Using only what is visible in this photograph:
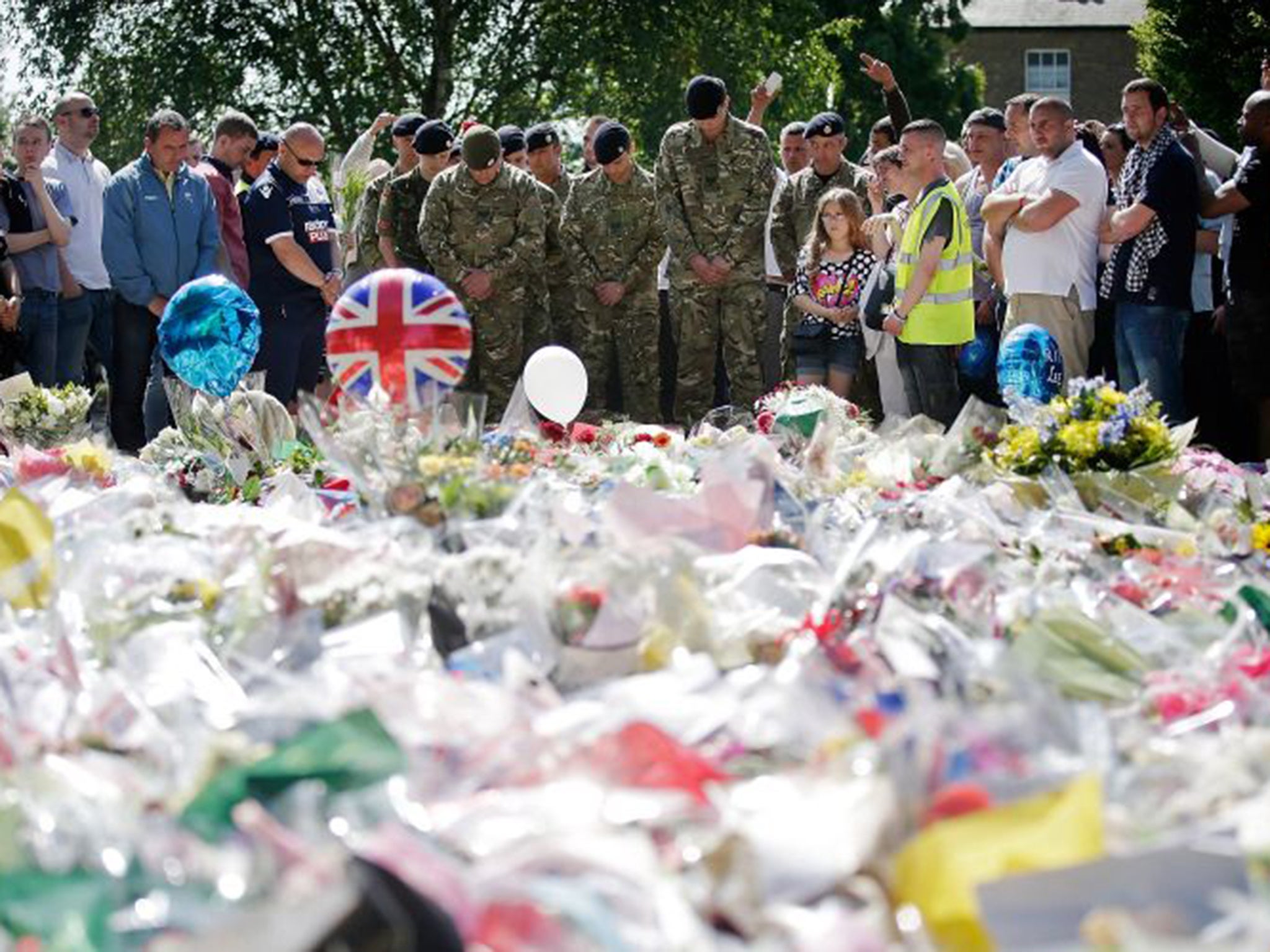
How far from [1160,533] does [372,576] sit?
6.17ft

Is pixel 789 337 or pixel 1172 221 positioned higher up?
pixel 1172 221

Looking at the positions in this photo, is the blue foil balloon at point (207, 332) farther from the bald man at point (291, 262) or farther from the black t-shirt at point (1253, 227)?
the black t-shirt at point (1253, 227)

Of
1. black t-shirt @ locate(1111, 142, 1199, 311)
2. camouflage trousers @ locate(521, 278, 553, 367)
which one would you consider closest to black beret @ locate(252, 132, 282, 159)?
camouflage trousers @ locate(521, 278, 553, 367)

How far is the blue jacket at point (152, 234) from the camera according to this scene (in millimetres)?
8648

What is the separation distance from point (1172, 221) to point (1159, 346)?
511mm

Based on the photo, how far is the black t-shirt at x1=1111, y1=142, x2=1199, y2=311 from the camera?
763cm

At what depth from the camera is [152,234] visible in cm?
864

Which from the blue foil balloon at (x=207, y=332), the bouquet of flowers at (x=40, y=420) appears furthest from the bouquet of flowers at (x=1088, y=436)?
the bouquet of flowers at (x=40, y=420)

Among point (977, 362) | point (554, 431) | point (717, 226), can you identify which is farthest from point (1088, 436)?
point (717, 226)

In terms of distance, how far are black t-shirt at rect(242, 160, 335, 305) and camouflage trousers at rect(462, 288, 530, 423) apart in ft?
3.02

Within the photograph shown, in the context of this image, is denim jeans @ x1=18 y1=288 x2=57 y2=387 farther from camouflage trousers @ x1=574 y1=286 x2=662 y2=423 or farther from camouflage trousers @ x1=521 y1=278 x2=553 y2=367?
camouflage trousers @ x1=574 y1=286 x2=662 y2=423

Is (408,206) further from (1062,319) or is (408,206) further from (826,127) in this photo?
(1062,319)

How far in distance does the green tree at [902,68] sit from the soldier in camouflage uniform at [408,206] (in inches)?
1054

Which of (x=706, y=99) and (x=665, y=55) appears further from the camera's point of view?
(x=665, y=55)
